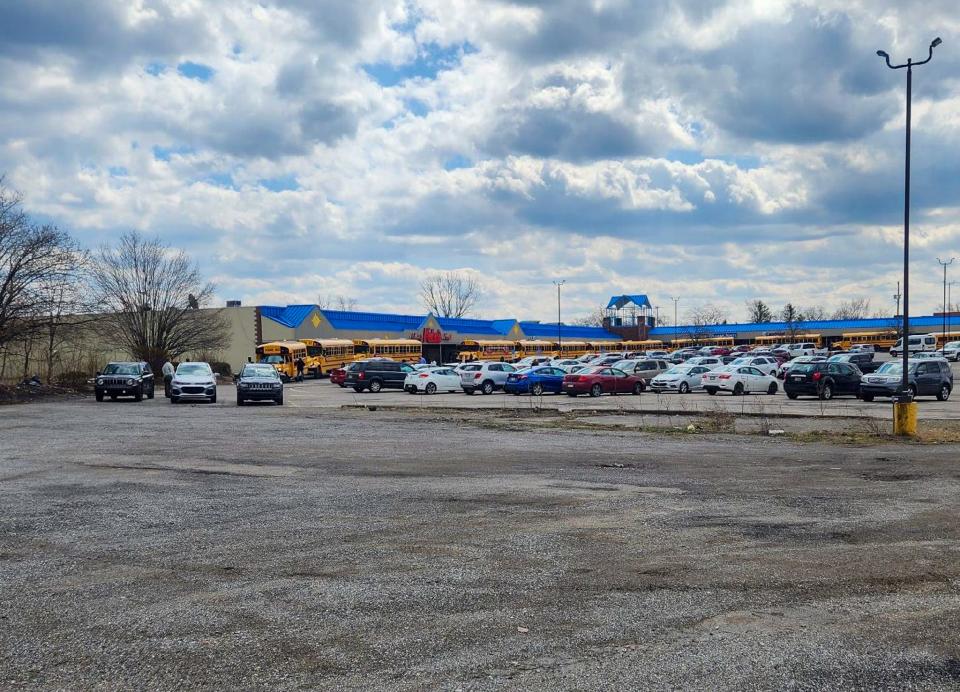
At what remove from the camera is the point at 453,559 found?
8062mm

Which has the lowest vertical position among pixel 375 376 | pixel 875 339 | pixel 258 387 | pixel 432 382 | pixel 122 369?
pixel 432 382

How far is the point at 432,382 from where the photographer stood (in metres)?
45.5

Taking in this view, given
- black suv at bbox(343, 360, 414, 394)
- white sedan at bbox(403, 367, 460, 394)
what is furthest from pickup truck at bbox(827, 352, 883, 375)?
black suv at bbox(343, 360, 414, 394)

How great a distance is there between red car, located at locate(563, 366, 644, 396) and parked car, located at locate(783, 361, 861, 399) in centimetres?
809

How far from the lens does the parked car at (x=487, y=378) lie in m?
44.1

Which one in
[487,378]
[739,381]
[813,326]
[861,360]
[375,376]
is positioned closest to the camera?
[739,381]

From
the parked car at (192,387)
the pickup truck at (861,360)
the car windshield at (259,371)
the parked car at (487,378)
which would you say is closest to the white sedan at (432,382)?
the parked car at (487,378)

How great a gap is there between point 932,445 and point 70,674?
18.1 metres

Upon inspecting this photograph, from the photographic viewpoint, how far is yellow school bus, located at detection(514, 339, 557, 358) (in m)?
84.6

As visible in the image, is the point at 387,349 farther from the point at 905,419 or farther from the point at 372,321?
the point at 905,419

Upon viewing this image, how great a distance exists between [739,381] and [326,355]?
35381 millimetres

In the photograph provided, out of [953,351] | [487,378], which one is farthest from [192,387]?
[953,351]

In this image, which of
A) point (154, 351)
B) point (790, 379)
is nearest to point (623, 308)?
point (154, 351)

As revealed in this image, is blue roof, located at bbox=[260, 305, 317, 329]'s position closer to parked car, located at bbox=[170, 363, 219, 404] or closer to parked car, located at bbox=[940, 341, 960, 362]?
parked car, located at bbox=[170, 363, 219, 404]
